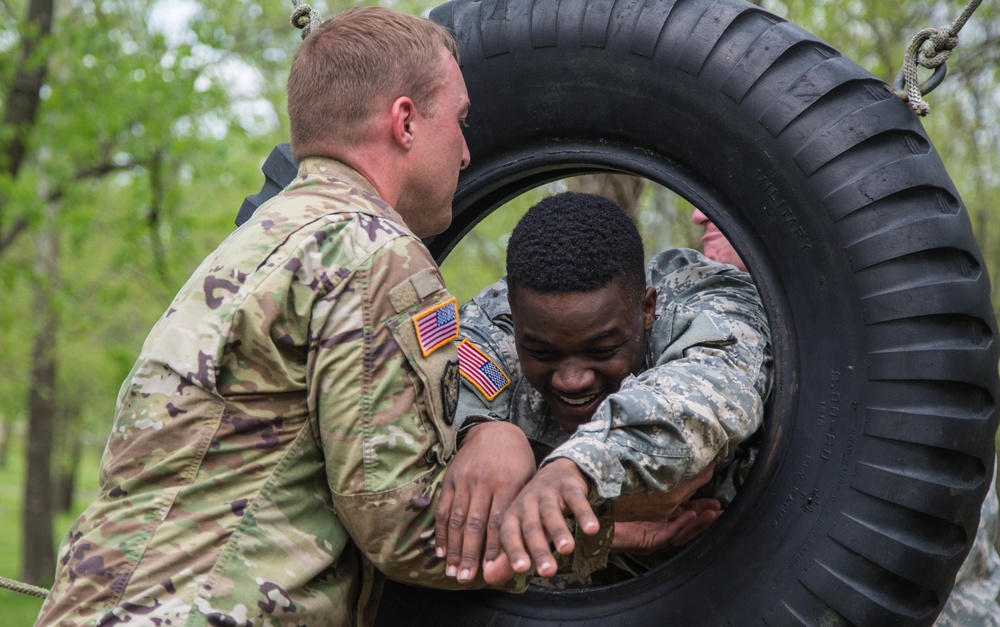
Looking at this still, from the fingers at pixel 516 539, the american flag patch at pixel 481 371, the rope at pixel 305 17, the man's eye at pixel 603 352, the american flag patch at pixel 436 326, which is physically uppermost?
the rope at pixel 305 17

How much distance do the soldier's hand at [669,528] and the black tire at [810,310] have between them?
3.0 inches

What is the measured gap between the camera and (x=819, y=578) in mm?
2154

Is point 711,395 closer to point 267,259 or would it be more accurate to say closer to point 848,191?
point 848,191

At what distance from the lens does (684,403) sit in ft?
6.48

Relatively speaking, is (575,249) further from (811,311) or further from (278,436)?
(278,436)

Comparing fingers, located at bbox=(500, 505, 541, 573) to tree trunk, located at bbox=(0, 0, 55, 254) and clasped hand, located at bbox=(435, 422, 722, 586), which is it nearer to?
clasped hand, located at bbox=(435, 422, 722, 586)

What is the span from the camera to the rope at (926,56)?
2217mm

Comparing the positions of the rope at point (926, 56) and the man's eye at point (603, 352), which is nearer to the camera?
the rope at point (926, 56)

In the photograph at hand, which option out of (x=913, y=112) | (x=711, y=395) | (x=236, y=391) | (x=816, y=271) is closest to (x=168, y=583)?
(x=236, y=391)

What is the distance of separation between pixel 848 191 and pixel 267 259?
1188 mm

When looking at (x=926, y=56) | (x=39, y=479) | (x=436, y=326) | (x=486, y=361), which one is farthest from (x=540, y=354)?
(x=39, y=479)

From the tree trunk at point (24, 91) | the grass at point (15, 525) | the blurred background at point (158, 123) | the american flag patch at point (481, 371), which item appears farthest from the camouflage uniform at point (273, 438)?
the tree trunk at point (24, 91)

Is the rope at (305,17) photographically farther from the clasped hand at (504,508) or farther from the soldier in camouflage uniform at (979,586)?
the clasped hand at (504,508)

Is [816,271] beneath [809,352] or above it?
above
